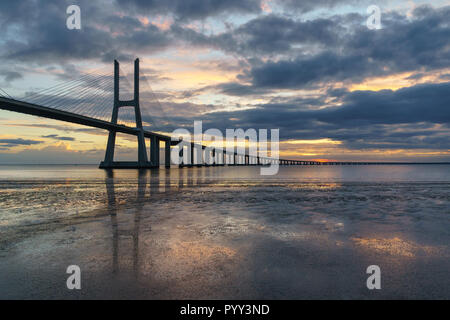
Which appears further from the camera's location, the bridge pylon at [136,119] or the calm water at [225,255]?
the bridge pylon at [136,119]

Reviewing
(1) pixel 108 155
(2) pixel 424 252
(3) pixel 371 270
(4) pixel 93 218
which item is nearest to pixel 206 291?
(3) pixel 371 270

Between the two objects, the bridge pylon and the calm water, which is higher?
the bridge pylon

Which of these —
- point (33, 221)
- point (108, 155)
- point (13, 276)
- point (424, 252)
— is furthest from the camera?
point (108, 155)

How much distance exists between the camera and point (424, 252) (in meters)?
7.10

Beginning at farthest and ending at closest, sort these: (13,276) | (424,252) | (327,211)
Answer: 1. (327,211)
2. (424,252)
3. (13,276)

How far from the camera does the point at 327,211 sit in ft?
46.0

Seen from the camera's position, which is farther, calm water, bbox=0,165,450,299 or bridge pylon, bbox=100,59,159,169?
bridge pylon, bbox=100,59,159,169

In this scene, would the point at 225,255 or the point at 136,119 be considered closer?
the point at 225,255

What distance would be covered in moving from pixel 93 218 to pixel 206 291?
8568 millimetres

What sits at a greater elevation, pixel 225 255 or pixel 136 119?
pixel 136 119

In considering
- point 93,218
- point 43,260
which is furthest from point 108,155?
point 43,260

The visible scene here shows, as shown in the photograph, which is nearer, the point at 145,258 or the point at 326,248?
the point at 145,258

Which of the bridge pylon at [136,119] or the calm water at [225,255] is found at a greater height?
the bridge pylon at [136,119]
